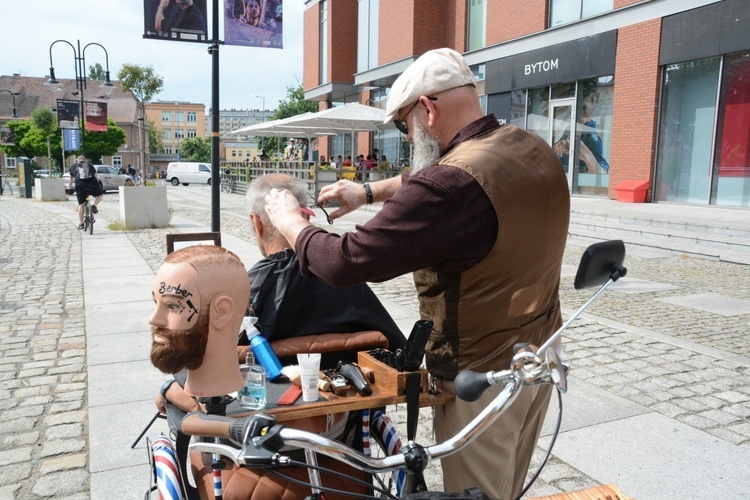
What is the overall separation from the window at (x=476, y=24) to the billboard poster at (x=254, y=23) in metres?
17.4

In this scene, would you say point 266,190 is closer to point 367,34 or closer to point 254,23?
point 254,23

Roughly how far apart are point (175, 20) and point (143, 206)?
8.91 m

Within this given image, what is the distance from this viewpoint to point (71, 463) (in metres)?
3.43

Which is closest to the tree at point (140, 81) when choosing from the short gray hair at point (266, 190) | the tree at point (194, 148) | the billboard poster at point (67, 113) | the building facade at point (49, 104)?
the billboard poster at point (67, 113)

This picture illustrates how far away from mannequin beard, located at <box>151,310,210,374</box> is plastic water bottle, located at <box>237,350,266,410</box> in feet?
0.68

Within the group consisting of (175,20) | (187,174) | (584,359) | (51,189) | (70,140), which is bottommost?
(584,359)

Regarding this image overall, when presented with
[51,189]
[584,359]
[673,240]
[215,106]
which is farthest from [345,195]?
[51,189]

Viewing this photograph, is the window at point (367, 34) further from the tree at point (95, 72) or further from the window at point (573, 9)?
the tree at point (95, 72)

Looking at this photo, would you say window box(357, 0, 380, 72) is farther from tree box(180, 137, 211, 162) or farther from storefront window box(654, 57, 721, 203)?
tree box(180, 137, 211, 162)

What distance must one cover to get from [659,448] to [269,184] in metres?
2.69

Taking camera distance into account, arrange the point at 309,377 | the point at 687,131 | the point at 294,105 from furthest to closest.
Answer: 1. the point at 294,105
2. the point at 687,131
3. the point at 309,377

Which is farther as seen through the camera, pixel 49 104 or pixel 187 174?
pixel 49 104

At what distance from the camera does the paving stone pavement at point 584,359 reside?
347 centimetres

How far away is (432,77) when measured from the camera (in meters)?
1.83
